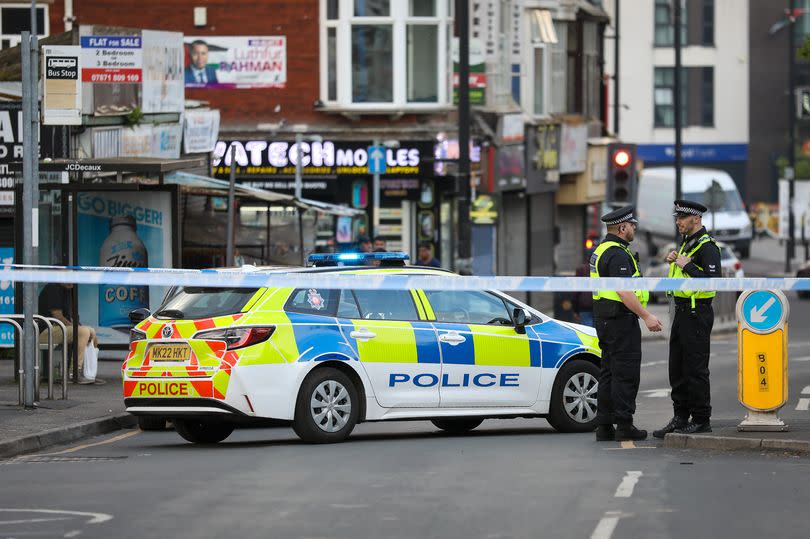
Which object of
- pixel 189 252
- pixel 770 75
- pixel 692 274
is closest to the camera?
pixel 692 274

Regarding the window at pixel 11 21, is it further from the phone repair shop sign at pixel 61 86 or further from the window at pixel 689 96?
the window at pixel 689 96

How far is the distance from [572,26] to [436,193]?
12277 millimetres

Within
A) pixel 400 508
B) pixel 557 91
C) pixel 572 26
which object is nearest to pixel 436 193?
pixel 557 91

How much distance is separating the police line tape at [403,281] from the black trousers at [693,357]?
1.58 ft

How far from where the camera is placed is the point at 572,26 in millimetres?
46312

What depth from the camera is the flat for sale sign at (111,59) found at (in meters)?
21.4

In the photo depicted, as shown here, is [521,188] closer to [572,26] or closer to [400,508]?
[572,26]

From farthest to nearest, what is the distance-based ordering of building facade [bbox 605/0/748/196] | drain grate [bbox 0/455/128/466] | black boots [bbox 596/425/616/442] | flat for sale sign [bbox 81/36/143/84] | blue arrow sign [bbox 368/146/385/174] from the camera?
building facade [bbox 605/0/748/196]
blue arrow sign [bbox 368/146/385/174]
flat for sale sign [bbox 81/36/143/84]
black boots [bbox 596/425/616/442]
drain grate [bbox 0/455/128/466]

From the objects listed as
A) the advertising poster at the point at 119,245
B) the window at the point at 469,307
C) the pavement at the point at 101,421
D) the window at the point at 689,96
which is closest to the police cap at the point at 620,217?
the window at the point at 469,307

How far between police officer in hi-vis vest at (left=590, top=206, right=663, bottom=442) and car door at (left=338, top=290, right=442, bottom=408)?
4.77 feet

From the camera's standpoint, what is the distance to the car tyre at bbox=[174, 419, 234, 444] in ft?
49.2

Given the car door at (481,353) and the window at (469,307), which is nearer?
the car door at (481,353)

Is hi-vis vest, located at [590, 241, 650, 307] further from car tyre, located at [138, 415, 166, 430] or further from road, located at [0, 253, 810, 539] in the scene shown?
car tyre, located at [138, 415, 166, 430]

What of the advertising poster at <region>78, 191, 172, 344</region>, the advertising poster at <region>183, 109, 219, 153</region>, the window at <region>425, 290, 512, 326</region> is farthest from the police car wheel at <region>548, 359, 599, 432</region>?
the advertising poster at <region>183, 109, 219, 153</region>
